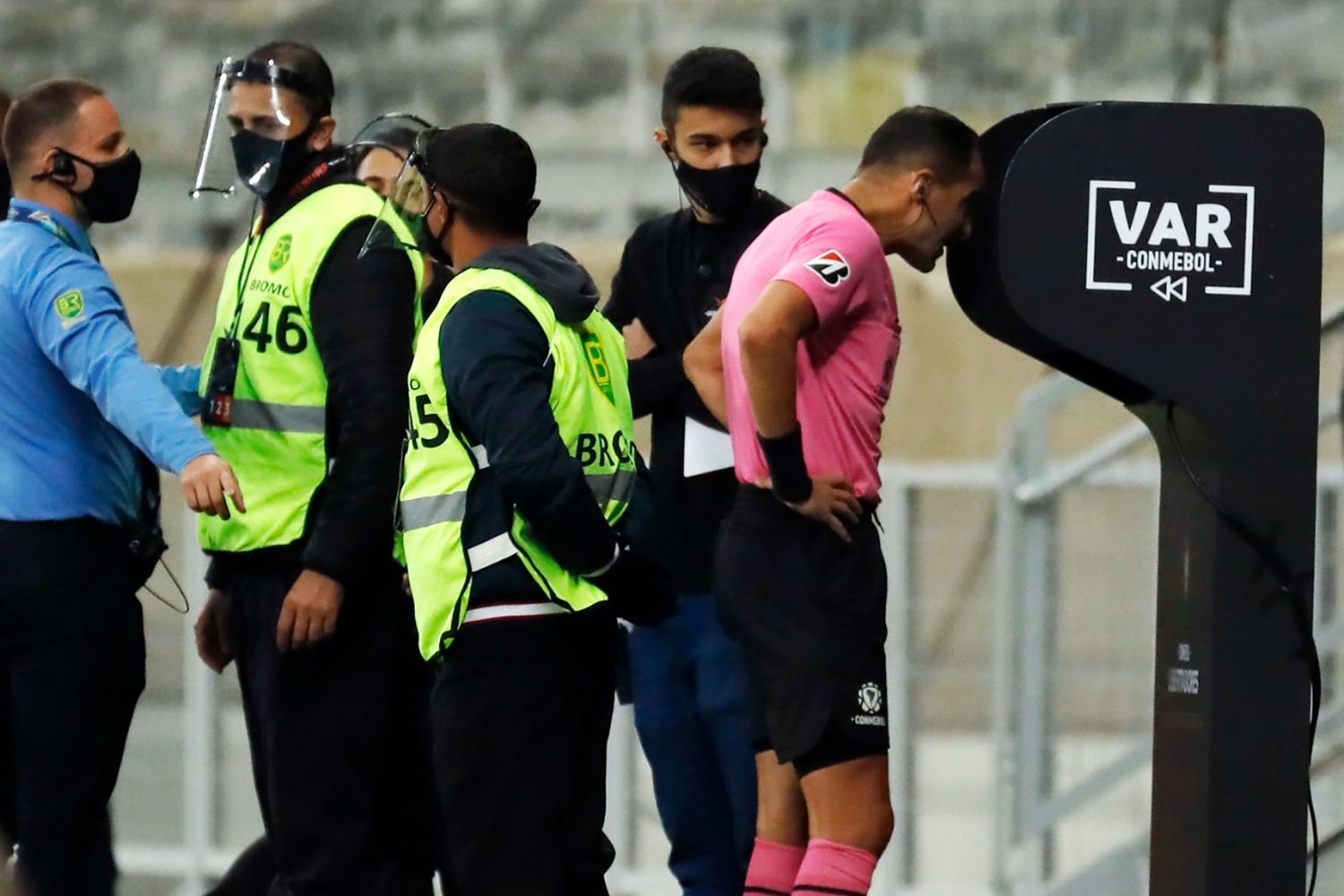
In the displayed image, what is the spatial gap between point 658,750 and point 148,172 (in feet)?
14.3

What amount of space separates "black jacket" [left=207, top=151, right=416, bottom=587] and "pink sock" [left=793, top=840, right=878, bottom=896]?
36.9 inches

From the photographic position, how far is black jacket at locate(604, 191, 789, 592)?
4.13 metres

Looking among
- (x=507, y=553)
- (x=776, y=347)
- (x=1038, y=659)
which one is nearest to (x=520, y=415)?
(x=507, y=553)

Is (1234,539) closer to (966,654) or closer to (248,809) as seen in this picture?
(966,654)

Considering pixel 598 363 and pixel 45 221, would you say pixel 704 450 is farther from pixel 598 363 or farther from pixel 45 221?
pixel 45 221

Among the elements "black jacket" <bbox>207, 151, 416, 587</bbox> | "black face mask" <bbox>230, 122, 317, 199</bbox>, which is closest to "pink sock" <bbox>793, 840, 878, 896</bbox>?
"black jacket" <bbox>207, 151, 416, 587</bbox>

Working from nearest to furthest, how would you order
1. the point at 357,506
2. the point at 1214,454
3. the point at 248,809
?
the point at 1214,454 → the point at 357,506 → the point at 248,809

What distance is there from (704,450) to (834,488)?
0.65 m

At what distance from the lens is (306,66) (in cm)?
404

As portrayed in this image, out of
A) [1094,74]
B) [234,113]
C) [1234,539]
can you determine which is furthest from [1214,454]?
[1094,74]

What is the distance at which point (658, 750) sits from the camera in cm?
425

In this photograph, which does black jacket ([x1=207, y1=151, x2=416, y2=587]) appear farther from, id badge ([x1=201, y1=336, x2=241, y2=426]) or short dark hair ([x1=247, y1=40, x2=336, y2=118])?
short dark hair ([x1=247, y1=40, x2=336, y2=118])

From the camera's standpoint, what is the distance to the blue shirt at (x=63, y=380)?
3.71 m

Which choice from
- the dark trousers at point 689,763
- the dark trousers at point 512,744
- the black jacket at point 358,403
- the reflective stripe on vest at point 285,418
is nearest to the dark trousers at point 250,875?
the dark trousers at point 689,763
